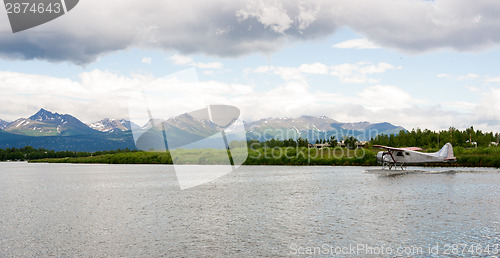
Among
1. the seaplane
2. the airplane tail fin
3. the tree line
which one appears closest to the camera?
the airplane tail fin

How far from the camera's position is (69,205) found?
140 ft

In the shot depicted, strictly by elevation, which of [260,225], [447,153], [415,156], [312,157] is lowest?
[260,225]

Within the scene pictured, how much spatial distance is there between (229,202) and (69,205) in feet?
54.5

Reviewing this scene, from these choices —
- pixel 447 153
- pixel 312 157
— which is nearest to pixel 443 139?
pixel 312 157

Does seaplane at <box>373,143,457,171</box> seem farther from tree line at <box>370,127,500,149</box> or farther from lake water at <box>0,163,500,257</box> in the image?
tree line at <box>370,127,500,149</box>

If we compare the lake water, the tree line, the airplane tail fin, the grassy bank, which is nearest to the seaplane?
the airplane tail fin

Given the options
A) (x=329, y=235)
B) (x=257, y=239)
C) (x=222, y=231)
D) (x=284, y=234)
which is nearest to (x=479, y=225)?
(x=329, y=235)

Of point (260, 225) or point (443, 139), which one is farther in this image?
point (443, 139)

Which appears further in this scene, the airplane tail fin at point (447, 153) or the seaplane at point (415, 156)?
the seaplane at point (415, 156)

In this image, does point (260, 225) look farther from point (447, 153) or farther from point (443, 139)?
point (443, 139)

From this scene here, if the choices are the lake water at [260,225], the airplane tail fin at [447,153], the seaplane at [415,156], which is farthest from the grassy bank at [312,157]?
the lake water at [260,225]

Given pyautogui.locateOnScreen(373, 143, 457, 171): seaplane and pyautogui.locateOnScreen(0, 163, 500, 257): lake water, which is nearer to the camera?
pyautogui.locateOnScreen(0, 163, 500, 257): lake water

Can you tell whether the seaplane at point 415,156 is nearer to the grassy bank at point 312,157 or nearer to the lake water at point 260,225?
the grassy bank at point 312,157

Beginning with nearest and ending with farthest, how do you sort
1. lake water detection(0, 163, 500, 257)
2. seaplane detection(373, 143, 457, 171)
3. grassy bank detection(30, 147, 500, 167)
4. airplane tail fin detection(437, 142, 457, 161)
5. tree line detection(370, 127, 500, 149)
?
1. lake water detection(0, 163, 500, 257)
2. airplane tail fin detection(437, 142, 457, 161)
3. seaplane detection(373, 143, 457, 171)
4. grassy bank detection(30, 147, 500, 167)
5. tree line detection(370, 127, 500, 149)
